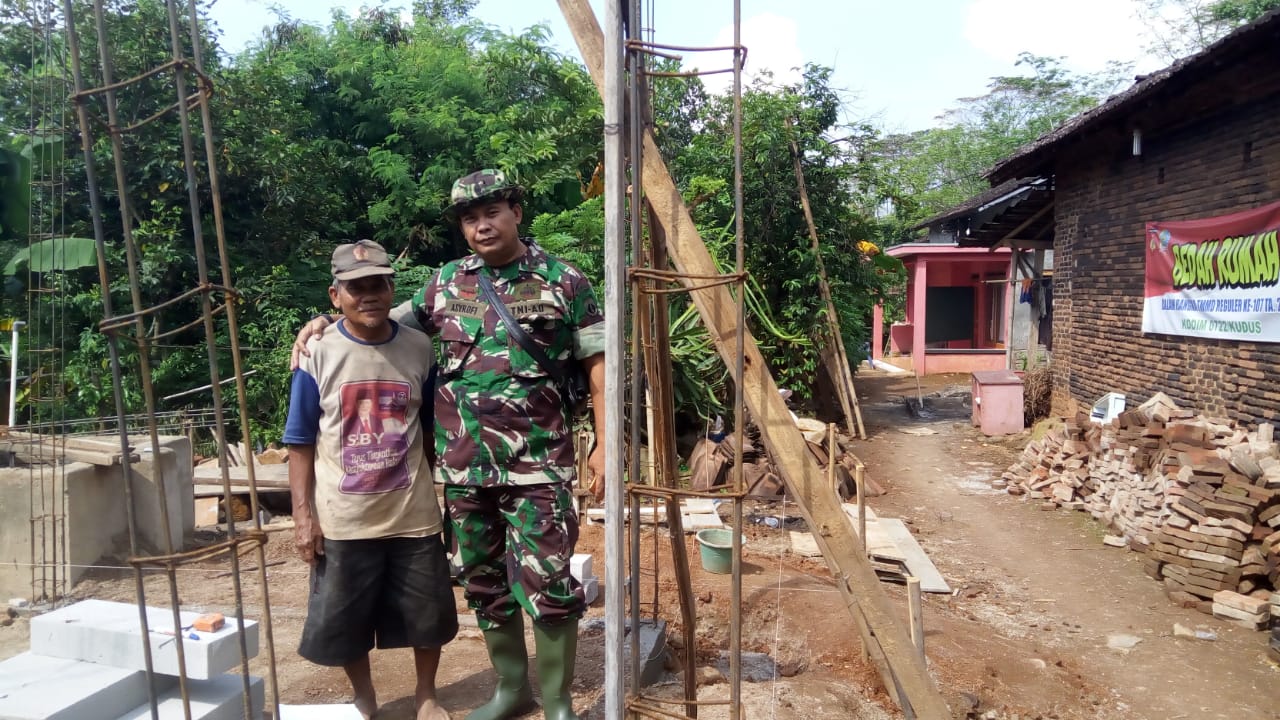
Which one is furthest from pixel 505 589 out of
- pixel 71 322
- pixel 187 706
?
pixel 71 322

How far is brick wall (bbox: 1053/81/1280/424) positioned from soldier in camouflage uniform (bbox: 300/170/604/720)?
6.52 metres

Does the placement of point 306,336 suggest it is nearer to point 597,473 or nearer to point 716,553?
point 597,473

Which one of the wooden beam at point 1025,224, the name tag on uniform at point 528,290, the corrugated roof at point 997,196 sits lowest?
the name tag on uniform at point 528,290

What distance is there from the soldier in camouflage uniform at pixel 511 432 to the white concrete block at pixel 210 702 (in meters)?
0.69

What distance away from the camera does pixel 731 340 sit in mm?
2209

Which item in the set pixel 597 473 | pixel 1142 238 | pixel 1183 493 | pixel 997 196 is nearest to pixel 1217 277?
pixel 1142 238

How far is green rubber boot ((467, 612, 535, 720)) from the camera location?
8.92ft

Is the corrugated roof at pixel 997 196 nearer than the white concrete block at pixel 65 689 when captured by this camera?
No

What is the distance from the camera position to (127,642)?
2342 millimetres

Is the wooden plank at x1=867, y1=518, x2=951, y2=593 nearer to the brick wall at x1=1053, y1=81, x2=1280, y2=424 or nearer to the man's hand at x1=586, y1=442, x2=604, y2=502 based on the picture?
the brick wall at x1=1053, y1=81, x2=1280, y2=424

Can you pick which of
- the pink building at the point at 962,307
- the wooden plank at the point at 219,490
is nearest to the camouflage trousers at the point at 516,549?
the wooden plank at the point at 219,490

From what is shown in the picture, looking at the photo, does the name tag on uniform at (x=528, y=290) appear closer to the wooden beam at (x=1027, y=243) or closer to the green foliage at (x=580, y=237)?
the green foliage at (x=580, y=237)

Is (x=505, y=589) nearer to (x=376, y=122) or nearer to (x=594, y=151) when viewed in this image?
(x=594, y=151)

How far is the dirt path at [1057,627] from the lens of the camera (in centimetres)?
408
